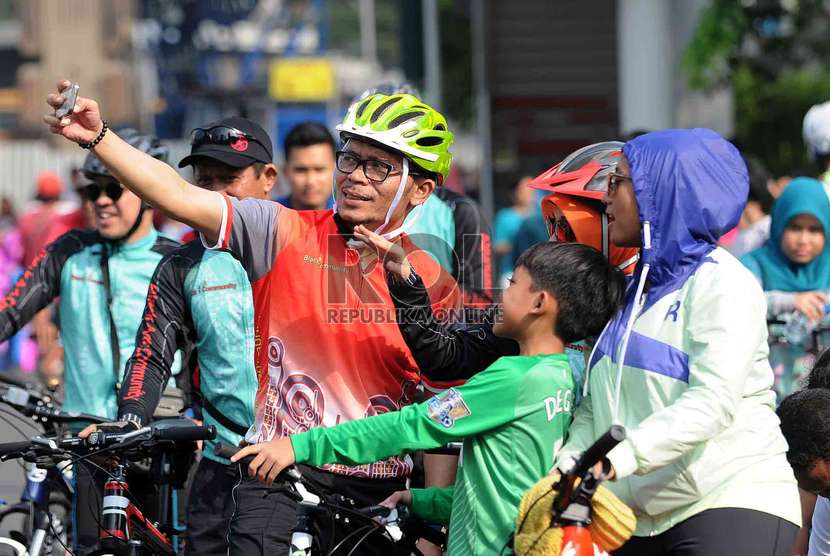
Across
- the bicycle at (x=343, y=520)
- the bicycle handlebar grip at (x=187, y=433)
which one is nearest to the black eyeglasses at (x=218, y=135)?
the bicycle handlebar grip at (x=187, y=433)

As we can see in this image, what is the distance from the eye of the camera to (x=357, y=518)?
167 inches

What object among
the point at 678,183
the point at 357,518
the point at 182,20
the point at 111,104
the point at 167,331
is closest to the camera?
the point at 678,183

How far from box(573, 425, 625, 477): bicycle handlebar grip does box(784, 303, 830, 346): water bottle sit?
12.6 feet

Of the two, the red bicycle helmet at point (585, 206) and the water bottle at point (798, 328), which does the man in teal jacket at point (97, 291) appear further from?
the water bottle at point (798, 328)

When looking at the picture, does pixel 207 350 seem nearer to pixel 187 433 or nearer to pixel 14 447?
pixel 187 433

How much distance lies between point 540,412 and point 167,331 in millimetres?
1979

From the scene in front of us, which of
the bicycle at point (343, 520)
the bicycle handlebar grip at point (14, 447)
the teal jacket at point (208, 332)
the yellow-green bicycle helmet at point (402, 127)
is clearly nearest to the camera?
the bicycle at point (343, 520)

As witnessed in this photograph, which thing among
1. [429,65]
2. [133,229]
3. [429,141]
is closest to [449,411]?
[429,141]

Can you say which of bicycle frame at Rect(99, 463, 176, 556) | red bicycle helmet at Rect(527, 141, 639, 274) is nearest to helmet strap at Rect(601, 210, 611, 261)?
red bicycle helmet at Rect(527, 141, 639, 274)

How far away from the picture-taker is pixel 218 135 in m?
5.73

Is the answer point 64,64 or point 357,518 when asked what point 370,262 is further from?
point 64,64

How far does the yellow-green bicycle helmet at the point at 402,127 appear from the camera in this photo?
446cm

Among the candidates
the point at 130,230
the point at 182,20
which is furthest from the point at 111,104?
the point at 130,230

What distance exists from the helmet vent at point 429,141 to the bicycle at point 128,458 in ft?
3.78
